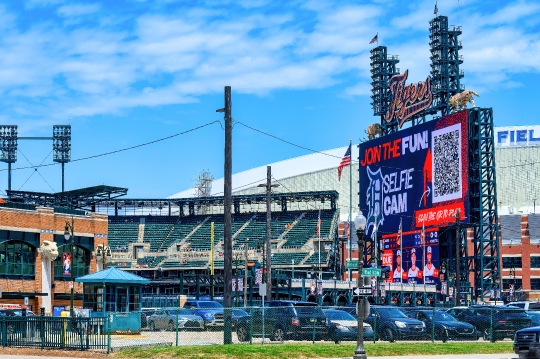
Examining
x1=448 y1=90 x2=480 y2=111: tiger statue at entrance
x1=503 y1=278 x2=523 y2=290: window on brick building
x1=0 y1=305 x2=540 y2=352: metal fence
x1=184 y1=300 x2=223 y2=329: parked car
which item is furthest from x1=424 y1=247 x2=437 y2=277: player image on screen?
x1=0 y1=305 x2=540 y2=352: metal fence

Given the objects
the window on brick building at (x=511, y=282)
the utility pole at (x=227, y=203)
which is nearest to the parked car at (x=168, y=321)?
the utility pole at (x=227, y=203)

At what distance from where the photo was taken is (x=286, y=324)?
36.3 meters

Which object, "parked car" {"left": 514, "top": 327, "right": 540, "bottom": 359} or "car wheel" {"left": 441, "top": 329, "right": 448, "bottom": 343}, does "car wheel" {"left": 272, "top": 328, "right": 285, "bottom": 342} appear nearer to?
"car wheel" {"left": 441, "top": 329, "right": 448, "bottom": 343}

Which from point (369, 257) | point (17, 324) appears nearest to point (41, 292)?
point (17, 324)

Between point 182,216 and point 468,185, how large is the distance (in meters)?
61.1

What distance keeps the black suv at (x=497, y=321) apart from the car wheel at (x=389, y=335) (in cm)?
399

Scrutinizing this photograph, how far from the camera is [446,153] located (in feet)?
277

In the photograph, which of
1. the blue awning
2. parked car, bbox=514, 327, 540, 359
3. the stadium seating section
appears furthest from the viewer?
the stadium seating section

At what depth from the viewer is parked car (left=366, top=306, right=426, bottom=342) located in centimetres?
3828

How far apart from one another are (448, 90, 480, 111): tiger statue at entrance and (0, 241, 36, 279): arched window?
42.8 metres

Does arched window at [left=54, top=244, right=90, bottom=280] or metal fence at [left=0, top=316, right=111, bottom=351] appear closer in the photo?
metal fence at [left=0, top=316, right=111, bottom=351]

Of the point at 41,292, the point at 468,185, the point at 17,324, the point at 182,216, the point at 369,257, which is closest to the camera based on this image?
the point at 17,324

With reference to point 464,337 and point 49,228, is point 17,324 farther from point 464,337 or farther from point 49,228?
point 49,228

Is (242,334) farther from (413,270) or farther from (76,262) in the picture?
(413,270)
